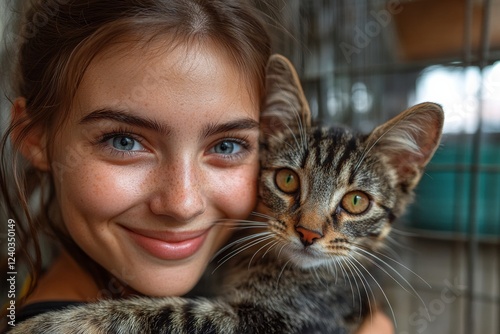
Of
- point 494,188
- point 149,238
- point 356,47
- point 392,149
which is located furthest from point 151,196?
point 494,188

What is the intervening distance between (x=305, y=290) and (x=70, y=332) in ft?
1.25

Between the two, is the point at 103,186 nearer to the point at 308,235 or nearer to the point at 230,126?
the point at 230,126

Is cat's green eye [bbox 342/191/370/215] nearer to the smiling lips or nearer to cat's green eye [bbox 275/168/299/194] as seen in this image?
cat's green eye [bbox 275/168/299/194]

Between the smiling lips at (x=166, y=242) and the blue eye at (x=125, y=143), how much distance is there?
119 millimetres

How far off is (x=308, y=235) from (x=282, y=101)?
0.22 m

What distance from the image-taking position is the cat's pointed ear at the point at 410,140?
603 mm

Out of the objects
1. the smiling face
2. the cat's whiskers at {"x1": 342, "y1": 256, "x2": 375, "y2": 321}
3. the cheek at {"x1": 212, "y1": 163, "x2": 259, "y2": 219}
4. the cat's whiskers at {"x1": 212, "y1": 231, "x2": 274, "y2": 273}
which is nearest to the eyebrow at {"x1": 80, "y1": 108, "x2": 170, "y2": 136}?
the smiling face

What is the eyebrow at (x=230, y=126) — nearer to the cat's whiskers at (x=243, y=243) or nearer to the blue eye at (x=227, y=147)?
the blue eye at (x=227, y=147)

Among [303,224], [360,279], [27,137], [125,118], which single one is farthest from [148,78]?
[360,279]

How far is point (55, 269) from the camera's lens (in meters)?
0.69

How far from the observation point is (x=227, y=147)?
611 millimetres

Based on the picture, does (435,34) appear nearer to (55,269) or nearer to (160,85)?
(160,85)

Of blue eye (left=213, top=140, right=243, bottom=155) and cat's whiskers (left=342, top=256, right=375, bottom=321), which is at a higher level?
blue eye (left=213, top=140, right=243, bottom=155)

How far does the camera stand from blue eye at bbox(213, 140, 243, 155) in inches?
23.8
